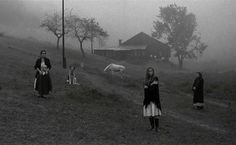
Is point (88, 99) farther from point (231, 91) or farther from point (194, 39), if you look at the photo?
point (194, 39)

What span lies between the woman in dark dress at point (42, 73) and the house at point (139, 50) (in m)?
58.7

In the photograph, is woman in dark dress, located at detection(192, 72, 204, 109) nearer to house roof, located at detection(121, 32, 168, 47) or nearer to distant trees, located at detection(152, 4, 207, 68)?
distant trees, located at detection(152, 4, 207, 68)

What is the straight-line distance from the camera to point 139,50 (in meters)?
77.7

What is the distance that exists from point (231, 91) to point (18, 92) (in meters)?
15.8

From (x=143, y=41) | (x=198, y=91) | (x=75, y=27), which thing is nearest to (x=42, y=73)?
(x=198, y=91)

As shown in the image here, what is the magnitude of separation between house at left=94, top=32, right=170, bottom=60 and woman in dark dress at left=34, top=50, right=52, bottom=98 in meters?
58.7

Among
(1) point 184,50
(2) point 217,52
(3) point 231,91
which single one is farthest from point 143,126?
(2) point 217,52

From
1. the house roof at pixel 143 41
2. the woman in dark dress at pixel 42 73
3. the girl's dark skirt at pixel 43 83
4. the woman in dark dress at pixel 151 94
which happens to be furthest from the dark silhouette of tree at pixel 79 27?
the woman in dark dress at pixel 151 94

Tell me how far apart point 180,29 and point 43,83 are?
5431cm

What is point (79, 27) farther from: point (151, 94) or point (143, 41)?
point (151, 94)

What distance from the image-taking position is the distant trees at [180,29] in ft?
226

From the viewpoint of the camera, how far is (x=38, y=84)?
16828mm

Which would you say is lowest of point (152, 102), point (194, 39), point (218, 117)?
point (218, 117)

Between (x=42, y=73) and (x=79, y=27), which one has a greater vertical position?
(x=79, y=27)
